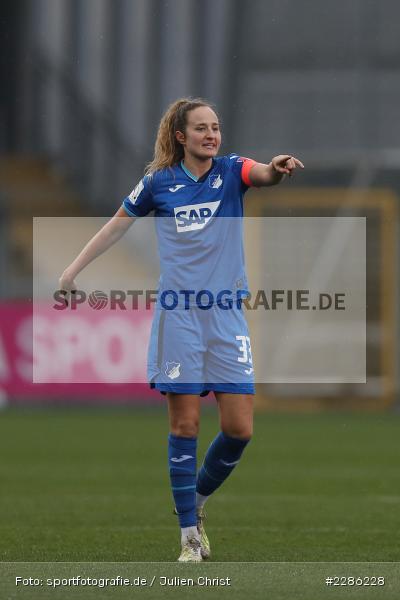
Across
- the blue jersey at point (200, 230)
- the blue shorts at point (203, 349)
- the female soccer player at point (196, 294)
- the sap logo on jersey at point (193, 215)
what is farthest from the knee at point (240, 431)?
the sap logo on jersey at point (193, 215)

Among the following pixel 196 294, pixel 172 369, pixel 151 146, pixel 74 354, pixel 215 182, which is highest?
pixel 151 146

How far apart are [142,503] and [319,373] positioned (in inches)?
413

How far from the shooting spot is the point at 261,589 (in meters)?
4.86

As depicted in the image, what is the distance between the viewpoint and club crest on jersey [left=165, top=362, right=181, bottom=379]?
5.75 metres

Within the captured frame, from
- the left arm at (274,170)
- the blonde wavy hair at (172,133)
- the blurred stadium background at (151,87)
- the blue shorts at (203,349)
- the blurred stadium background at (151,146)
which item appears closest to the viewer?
the left arm at (274,170)

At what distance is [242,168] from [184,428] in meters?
1.06

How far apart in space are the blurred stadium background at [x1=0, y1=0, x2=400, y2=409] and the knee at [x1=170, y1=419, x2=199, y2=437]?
14.5m

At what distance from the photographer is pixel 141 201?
6.02m

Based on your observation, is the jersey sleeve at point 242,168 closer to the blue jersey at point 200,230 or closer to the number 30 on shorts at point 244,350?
the blue jersey at point 200,230

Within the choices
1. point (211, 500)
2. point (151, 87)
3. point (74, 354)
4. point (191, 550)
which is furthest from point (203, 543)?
point (151, 87)

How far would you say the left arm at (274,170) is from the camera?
5543 mm

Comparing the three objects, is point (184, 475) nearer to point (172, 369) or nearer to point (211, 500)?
point (172, 369)

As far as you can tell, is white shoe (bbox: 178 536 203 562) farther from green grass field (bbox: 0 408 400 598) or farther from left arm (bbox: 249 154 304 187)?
left arm (bbox: 249 154 304 187)

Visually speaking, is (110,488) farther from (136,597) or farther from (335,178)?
(335,178)
